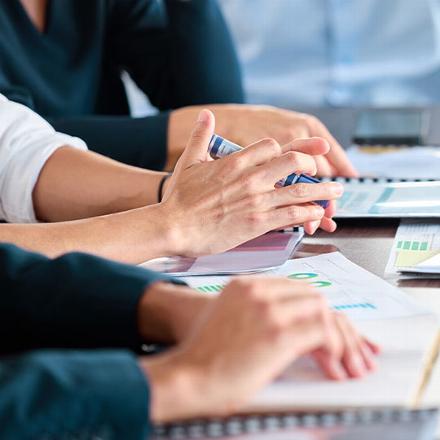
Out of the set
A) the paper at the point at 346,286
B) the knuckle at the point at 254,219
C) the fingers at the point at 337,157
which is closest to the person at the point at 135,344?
the paper at the point at 346,286

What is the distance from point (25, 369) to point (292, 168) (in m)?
0.59

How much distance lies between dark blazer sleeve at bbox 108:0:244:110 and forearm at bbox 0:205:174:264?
103 cm

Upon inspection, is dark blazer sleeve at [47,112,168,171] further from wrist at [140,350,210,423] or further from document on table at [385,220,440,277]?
wrist at [140,350,210,423]

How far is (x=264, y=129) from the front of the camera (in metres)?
1.53

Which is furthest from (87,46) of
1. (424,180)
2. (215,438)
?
(215,438)

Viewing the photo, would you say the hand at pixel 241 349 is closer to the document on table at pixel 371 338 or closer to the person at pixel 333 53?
the document on table at pixel 371 338

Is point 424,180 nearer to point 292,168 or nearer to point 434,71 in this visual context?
point 292,168

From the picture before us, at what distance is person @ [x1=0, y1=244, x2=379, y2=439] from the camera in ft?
1.94

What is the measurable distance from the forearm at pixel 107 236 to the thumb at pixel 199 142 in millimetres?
85

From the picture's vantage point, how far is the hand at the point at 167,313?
0.74 metres

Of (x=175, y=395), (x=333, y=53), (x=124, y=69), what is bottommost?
(x=333, y=53)

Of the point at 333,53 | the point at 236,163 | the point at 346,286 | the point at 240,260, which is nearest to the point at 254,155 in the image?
the point at 236,163

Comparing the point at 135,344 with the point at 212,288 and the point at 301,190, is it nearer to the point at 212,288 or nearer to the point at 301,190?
the point at 212,288

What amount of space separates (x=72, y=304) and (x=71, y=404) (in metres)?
0.19
